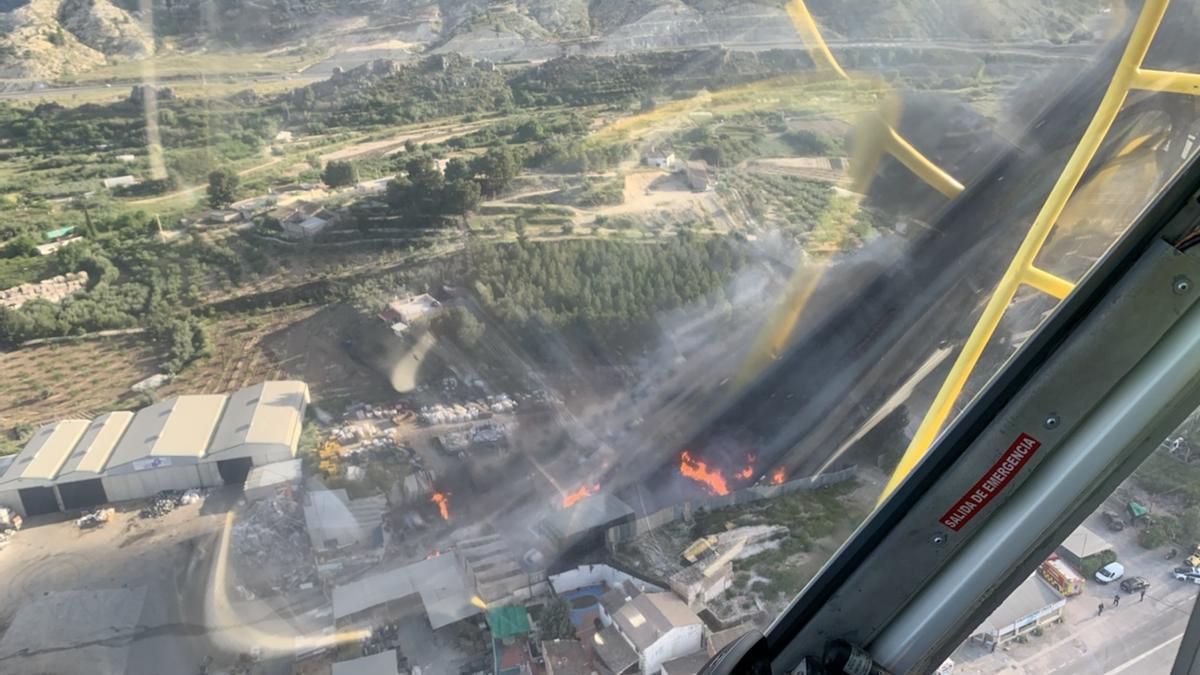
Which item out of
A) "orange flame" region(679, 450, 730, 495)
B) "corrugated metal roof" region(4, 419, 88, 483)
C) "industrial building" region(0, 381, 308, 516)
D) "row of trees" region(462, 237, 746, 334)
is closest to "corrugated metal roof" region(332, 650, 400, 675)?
"industrial building" region(0, 381, 308, 516)

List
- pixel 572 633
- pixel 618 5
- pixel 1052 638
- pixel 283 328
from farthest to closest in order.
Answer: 1. pixel 618 5
2. pixel 283 328
3. pixel 572 633
4. pixel 1052 638

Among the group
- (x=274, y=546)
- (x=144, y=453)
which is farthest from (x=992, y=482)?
(x=144, y=453)

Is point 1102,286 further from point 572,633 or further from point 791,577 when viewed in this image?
point 572,633

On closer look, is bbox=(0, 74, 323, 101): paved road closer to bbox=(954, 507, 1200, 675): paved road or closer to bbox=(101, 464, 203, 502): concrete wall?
bbox=(101, 464, 203, 502): concrete wall

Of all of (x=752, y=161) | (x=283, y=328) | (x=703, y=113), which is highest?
(x=703, y=113)

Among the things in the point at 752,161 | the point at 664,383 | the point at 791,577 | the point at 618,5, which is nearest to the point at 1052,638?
the point at 791,577

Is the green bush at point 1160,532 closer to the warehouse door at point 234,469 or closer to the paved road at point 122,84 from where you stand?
the warehouse door at point 234,469

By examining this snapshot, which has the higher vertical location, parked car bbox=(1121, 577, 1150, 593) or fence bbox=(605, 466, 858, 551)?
parked car bbox=(1121, 577, 1150, 593)
